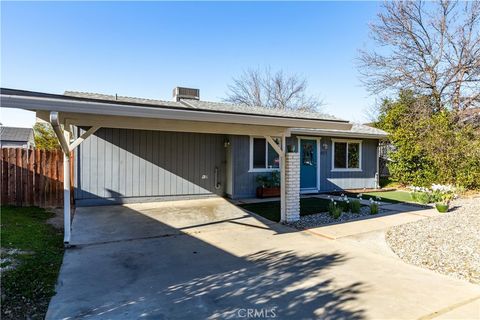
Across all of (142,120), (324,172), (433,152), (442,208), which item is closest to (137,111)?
(142,120)

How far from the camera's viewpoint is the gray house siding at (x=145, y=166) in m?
8.34

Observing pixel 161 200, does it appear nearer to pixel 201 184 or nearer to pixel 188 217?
pixel 201 184

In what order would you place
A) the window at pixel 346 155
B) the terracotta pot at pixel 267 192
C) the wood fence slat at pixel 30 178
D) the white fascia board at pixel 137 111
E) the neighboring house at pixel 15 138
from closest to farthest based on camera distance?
1. the white fascia board at pixel 137 111
2. the wood fence slat at pixel 30 178
3. the terracotta pot at pixel 267 192
4. the window at pixel 346 155
5. the neighboring house at pixel 15 138

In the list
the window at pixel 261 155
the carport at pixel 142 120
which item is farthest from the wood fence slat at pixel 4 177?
the window at pixel 261 155

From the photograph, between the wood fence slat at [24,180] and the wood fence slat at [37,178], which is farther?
the wood fence slat at [37,178]

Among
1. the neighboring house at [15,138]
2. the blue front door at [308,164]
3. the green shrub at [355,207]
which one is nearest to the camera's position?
the green shrub at [355,207]

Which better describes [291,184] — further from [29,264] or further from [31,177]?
[31,177]

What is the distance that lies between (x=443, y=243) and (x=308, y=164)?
247 inches

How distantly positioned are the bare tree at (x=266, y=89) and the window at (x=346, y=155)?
52.8ft

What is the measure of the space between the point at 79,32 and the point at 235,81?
2033cm

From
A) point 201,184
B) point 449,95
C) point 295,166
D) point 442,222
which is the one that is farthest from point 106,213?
point 449,95

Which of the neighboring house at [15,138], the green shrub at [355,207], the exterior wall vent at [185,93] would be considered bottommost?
the green shrub at [355,207]

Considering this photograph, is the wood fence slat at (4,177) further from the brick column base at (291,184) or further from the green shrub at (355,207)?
the green shrub at (355,207)

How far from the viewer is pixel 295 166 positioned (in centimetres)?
671
